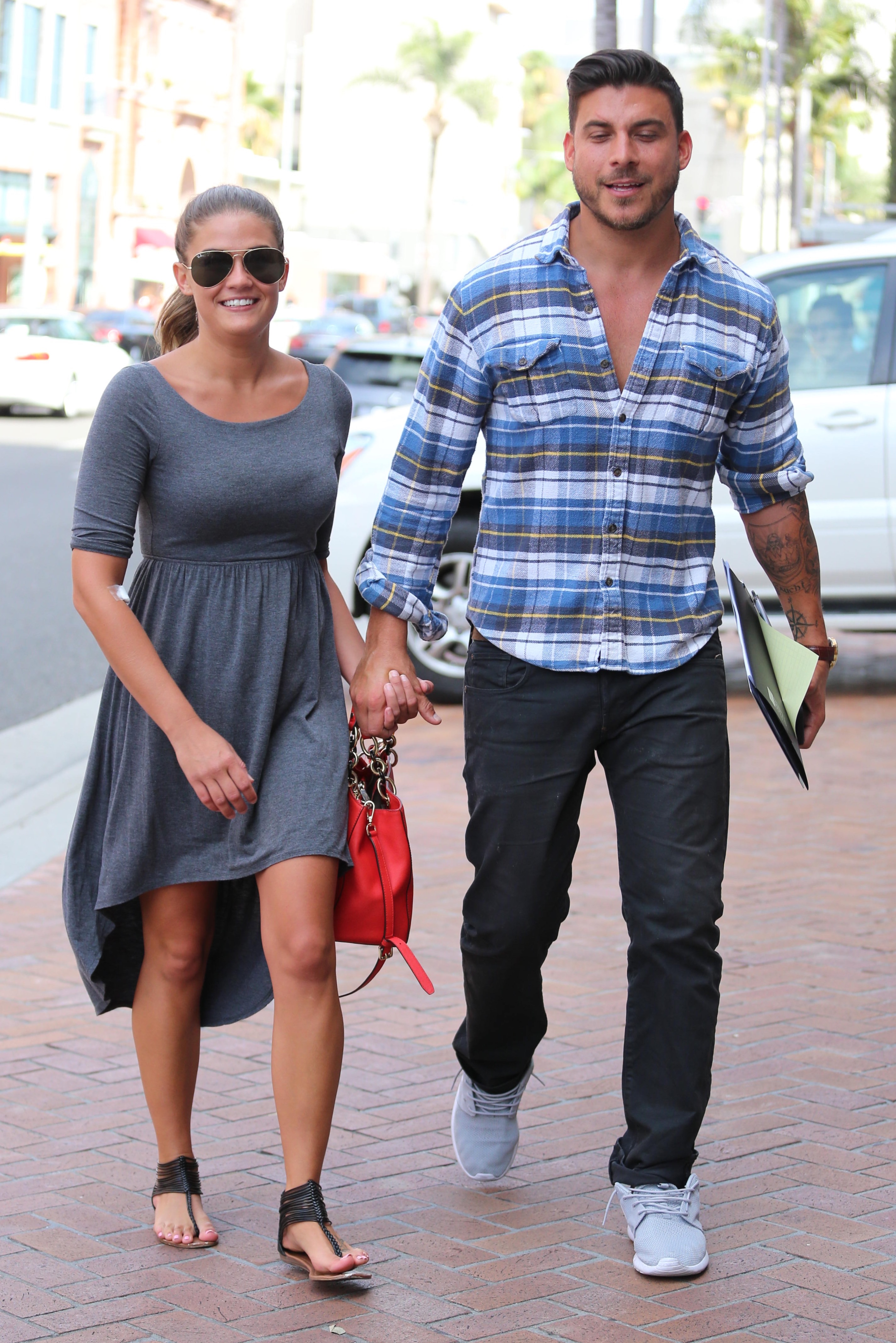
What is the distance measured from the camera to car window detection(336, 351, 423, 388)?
14.9 meters

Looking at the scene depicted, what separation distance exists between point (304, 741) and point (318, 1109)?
0.65 m

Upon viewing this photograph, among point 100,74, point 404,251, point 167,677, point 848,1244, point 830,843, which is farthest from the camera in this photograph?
point 404,251

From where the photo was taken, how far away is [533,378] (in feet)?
10.6

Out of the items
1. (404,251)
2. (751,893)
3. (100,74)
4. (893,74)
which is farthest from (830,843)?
(404,251)

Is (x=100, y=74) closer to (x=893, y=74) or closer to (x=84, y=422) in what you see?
(x=893, y=74)

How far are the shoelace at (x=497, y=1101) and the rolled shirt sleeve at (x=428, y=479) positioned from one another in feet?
3.01

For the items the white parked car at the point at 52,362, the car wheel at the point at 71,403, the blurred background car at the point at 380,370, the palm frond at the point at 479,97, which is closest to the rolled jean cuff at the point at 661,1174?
the blurred background car at the point at 380,370

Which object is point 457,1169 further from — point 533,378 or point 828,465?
point 828,465

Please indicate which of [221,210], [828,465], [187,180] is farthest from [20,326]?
[187,180]

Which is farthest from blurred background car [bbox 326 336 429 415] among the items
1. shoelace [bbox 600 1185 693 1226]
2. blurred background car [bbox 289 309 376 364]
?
shoelace [bbox 600 1185 693 1226]

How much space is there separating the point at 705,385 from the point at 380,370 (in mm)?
11972

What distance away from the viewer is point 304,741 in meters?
3.22

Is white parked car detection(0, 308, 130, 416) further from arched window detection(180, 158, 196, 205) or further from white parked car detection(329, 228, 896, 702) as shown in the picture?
arched window detection(180, 158, 196, 205)

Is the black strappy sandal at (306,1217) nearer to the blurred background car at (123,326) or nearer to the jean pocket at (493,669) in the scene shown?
the jean pocket at (493,669)
